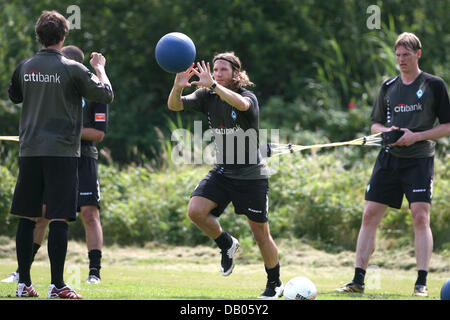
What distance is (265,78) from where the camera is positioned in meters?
18.6

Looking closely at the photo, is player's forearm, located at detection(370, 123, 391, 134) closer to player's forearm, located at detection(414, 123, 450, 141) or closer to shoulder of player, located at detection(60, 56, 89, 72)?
player's forearm, located at detection(414, 123, 450, 141)

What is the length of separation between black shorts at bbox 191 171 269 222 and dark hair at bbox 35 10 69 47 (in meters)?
1.93

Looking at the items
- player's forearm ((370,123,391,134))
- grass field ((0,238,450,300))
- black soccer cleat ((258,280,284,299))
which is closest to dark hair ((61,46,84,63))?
grass field ((0,238,450,300))

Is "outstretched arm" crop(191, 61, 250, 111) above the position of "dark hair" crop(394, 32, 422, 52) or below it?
below

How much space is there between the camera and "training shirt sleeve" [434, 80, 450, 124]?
7.45 meters

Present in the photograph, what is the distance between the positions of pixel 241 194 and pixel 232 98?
3.13ft

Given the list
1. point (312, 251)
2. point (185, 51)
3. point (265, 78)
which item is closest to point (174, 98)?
point (185, 51)

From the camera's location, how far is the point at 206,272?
9219mm

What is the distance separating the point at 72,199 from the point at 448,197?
6485 millimetres

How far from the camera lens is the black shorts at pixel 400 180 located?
7.34m

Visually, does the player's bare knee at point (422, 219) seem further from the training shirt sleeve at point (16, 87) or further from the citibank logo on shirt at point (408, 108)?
the training shirt sleeve at point (16, 87)
